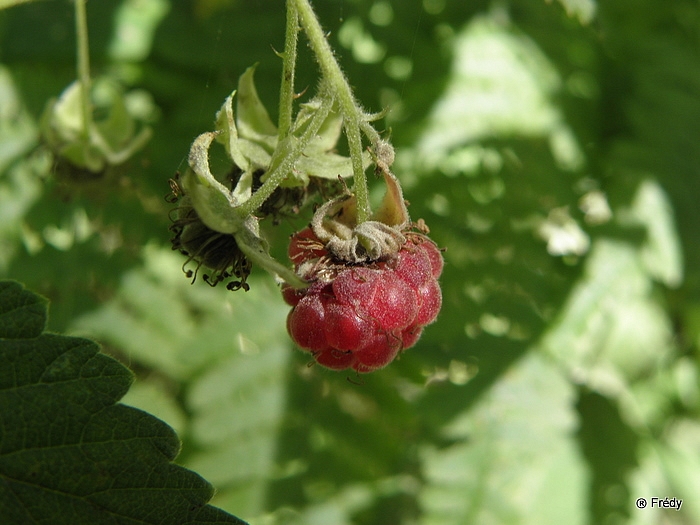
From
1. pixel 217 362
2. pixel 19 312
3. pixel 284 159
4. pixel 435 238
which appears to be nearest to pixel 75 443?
pixel 19 312

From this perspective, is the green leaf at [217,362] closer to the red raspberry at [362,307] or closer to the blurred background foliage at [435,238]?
the blurred background foliage at [435,238]

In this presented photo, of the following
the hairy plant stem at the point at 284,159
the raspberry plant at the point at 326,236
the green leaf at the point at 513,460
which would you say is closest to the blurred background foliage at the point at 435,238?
the green leaf at the point at 513,460

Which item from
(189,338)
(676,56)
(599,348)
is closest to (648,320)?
(599,348)

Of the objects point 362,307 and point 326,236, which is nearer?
point 362,307

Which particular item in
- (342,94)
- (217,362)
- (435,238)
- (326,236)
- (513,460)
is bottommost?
(513,460)

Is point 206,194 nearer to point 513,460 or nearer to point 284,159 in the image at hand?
point 284,159
